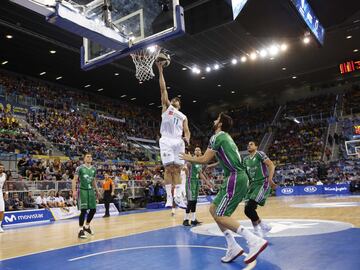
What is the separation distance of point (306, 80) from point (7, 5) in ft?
87.0

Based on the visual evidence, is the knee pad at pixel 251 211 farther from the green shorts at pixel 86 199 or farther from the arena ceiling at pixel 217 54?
the arena ceiling at pixel 217 54

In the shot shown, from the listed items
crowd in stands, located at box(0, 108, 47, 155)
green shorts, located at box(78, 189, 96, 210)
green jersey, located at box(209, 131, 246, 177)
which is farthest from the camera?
crowd in stands, located at box(0, 108, 47, 155)

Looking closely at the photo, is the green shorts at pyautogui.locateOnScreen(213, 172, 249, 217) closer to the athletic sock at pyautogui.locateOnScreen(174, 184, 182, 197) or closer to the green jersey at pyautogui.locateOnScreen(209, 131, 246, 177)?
the green jersey at pyautogui.locateOnScreen(209, 131, 246, 177)

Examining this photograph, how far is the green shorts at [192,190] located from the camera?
27.6 ft

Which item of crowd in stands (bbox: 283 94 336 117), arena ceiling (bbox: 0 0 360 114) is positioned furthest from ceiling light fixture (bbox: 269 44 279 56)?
crowd in stands (bbox: 283 94 336 117)

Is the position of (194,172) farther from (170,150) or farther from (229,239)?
(229,239)

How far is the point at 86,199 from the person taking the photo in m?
7.61

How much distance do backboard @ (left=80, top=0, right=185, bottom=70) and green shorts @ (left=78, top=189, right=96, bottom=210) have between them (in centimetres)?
319

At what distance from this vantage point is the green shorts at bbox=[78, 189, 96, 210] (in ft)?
24.9

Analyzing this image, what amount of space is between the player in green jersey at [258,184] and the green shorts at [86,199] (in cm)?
347

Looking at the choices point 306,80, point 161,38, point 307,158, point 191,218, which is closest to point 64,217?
point 191,218

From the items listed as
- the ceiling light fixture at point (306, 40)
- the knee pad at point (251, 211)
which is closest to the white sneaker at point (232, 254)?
the knee pad at point (251, 211)

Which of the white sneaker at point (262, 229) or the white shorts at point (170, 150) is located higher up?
the white shorts at point (170, 150)

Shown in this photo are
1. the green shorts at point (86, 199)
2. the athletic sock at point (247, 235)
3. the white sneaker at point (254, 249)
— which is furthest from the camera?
the green shorts at point (86, 199)
